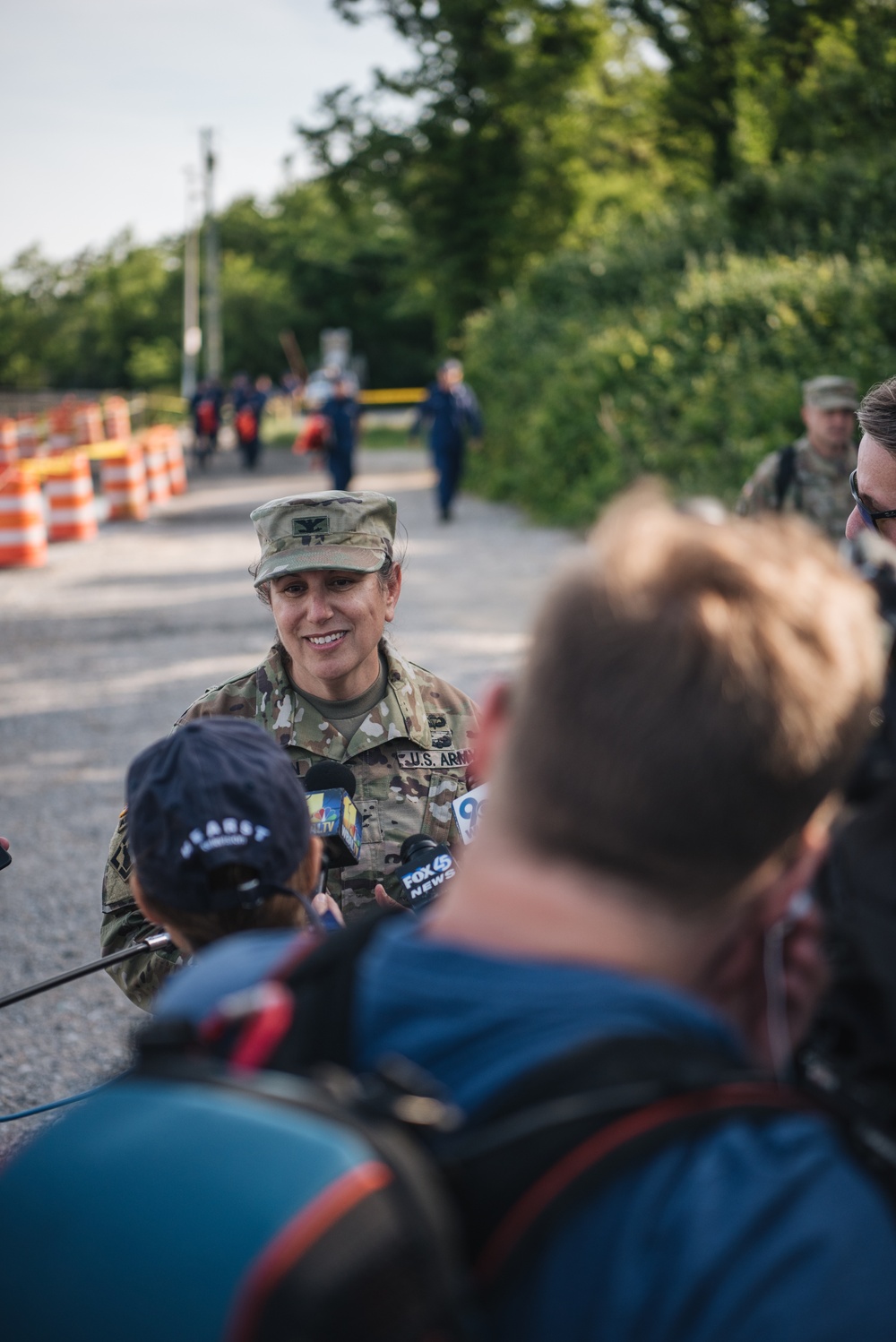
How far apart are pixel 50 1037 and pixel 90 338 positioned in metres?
80.0

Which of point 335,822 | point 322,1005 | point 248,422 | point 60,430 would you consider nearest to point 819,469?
point 335,822

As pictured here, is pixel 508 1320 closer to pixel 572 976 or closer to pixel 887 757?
pixel 572 976

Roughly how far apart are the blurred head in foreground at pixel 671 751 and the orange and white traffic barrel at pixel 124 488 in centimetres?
1822

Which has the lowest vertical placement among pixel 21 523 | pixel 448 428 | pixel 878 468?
pixel 21 523

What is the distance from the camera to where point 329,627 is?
295 centimetres

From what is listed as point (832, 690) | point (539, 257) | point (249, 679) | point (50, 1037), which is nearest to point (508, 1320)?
point (832, 690)

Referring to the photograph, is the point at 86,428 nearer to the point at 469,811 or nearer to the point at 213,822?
the point at 469,811

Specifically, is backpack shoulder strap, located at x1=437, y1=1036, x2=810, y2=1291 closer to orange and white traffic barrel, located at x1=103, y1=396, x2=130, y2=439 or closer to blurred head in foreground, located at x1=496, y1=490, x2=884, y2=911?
blurred head in foreground, located at x1=496, y1=490, x2=884, y2=911

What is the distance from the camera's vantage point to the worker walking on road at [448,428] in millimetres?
A: 17016

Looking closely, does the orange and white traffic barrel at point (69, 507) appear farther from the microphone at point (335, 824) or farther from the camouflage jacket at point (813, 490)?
the microphone at point (335, 824)

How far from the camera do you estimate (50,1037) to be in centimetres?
449

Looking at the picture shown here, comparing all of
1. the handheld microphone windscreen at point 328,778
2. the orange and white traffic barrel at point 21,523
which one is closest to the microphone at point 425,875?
the handheld microphone windscreen at point 328,778

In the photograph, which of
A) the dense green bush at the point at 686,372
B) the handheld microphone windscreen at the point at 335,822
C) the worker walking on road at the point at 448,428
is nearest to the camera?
the handheld microphone windscreen at the point at 335,822

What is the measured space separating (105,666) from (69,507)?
6819 millimetres
